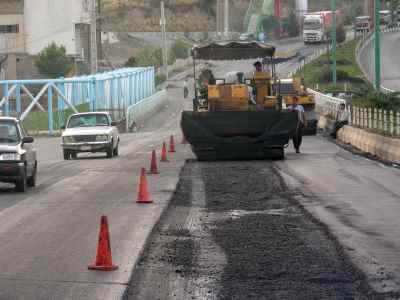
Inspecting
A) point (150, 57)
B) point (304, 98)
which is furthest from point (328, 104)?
point (150, 57)

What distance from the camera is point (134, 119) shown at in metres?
72.7

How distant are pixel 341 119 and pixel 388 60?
191 ft

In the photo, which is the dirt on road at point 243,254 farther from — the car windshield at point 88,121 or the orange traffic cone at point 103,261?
the car windshield at point 88,121

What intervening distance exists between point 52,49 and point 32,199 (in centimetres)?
7726

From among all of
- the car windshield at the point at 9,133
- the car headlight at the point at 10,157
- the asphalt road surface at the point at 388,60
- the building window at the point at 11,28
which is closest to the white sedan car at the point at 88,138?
the car windshield at the point at 9,133

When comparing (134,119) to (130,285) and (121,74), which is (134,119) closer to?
(121,74)

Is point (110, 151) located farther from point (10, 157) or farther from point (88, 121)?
point (10, 157)

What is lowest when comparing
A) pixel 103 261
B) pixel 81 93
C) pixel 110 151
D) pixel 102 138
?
pixel 110 151

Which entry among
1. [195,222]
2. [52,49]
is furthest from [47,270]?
[52,49]

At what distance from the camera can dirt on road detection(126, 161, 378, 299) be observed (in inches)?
406

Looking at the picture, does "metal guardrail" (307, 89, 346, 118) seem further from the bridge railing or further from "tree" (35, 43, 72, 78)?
"tree" (35, 43, 72, 78)

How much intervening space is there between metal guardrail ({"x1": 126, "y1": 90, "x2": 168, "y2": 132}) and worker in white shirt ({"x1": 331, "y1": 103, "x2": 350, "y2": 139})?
80.5 ft

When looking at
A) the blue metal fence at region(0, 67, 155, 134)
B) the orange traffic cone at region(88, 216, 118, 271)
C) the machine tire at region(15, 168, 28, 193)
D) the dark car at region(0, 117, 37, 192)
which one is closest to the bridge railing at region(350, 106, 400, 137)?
the dark car at region(0, 117, 37, 192)

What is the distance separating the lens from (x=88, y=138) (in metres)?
36.2
